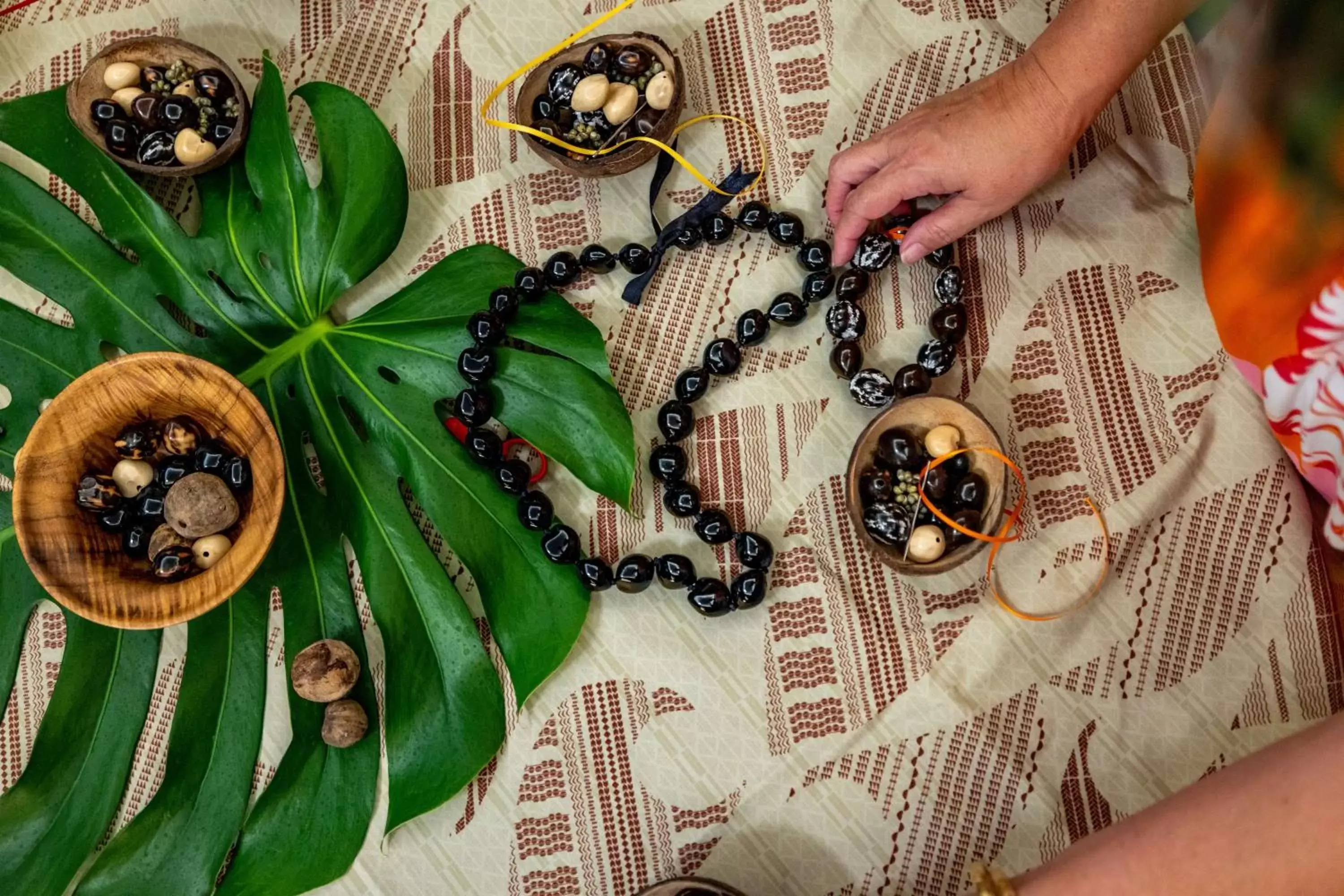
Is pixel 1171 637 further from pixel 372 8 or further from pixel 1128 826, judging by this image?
pixel 372 8

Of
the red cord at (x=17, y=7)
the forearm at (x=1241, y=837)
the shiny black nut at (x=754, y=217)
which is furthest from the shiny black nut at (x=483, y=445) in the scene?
the red cord at (x=17, y=7)

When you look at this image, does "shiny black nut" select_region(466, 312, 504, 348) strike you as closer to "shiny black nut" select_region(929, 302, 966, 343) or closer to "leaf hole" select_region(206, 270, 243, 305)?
"leaf hole" select_region(206, 270, 243, 305)

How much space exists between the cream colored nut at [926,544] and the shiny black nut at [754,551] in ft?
0.44

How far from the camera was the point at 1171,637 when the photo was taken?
0.88 m

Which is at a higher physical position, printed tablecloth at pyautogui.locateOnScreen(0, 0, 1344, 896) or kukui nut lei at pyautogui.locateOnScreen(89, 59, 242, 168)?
kukui nut lei at pyautogui.locateOnScreen(89, 59, 242, 168)

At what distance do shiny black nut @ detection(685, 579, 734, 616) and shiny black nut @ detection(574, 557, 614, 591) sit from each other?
84mm

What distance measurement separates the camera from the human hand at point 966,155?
2.85ft


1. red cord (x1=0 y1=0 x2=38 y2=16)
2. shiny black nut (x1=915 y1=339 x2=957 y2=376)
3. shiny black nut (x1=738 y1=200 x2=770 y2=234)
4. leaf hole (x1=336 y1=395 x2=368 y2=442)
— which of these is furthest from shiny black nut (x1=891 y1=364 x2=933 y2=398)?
red cord (x1=0 y1=0 x2=38 y2=16)

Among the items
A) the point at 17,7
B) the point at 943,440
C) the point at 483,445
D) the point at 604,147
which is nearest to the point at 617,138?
the point at 604,147

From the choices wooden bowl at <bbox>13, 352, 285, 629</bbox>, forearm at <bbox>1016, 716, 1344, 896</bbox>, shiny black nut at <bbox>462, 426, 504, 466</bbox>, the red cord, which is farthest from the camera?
the red cord

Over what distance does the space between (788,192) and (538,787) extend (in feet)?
2.15

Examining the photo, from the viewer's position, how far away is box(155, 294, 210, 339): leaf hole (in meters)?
0.98

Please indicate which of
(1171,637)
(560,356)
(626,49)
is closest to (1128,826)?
(1171,637)

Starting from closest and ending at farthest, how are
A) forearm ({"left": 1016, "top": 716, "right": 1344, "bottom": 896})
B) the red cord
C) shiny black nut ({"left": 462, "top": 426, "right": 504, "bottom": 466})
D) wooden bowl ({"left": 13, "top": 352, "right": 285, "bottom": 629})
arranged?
forearm ({"left": 1016, "top": 716, "right": 1344, "bottom": 896}), wooden bowl ({"left": 13, "top": 352, "right": 285, "bottom": 629}), shiny black nut ({"left": 462, "top": 426, "right": 504, "bottom": 466}), the red cord
